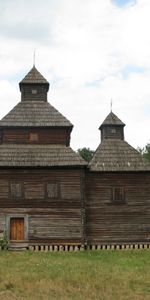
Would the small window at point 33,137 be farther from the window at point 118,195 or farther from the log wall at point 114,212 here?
the window at point 118,195

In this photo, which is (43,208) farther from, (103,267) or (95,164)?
(103,267)

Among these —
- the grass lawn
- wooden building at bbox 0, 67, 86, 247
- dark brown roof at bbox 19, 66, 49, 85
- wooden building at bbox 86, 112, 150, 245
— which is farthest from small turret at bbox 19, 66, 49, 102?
the grass lawn

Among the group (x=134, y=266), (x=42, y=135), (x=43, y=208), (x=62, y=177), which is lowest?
(x=134, y=266)

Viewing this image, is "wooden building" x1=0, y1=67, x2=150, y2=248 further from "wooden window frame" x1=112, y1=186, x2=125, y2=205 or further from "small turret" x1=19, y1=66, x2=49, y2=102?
"small turret" x1=19, y1=66, x2=49, y2=102

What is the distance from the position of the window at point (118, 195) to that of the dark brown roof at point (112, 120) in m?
5.62

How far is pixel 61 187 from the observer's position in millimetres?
29125

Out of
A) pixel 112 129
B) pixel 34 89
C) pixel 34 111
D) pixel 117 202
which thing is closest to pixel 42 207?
pixel 117 202

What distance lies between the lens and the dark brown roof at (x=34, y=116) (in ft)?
100

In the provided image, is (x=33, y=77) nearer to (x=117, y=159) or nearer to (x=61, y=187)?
(x=117, y=159)

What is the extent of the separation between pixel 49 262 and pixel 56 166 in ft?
24.4

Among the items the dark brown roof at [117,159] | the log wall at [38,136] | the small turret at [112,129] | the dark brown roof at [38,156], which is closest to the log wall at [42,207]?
the dark brown roof at [38,156]

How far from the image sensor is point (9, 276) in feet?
61.7

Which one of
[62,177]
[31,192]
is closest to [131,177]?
[62,177]

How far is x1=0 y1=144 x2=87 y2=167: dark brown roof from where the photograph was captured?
28797 mm
